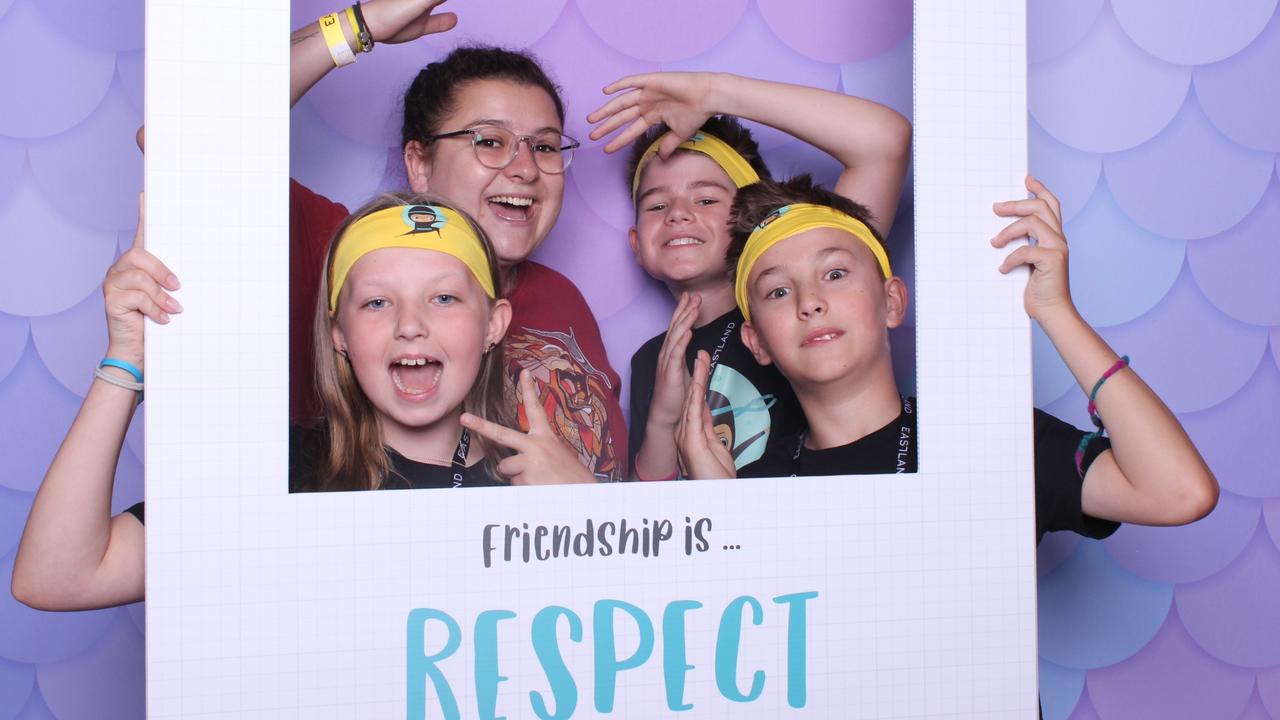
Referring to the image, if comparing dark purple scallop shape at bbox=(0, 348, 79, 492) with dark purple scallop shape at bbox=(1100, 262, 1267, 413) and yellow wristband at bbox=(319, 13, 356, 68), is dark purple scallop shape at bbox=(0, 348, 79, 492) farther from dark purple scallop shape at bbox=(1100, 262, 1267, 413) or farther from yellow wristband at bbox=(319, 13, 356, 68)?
dark purple scallop shape at bbox=(1100, 262, 1267, 413)

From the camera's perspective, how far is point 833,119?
1645 mm

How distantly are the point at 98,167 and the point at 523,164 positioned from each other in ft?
2.35

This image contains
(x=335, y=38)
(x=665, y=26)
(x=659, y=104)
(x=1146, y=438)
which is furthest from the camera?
(x=665, y=26)

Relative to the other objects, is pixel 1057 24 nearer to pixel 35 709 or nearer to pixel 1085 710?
pixel 1085 710

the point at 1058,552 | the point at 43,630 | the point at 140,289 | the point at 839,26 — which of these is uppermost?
the point at 839,26

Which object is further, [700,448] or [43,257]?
[43,257]

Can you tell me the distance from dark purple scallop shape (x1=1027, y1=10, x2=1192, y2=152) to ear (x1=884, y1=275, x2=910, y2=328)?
50cm

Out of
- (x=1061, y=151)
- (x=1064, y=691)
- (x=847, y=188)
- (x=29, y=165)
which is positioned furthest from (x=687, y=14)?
(x=1064, y=691)

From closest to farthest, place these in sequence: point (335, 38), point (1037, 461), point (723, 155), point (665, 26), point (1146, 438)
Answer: point (1146, 438) → point (1037, 461) → point (335, 38) → point (723, 155) → point (665, 26)

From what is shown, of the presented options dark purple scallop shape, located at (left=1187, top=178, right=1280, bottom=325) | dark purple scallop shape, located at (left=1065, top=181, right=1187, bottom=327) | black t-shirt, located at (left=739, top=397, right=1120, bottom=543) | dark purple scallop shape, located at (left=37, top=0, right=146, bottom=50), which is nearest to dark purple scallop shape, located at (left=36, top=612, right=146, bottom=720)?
dark purple scallop shape, located at (left=37, top=0, right=146, bottom=50)

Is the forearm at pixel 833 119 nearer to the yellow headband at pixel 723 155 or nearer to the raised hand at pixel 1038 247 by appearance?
the yellow headband at pixel 723 155

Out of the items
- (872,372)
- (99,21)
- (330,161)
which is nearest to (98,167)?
(99,21)

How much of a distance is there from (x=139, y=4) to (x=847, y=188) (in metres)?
1.26

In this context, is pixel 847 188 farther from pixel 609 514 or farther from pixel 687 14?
pixel 609 514
